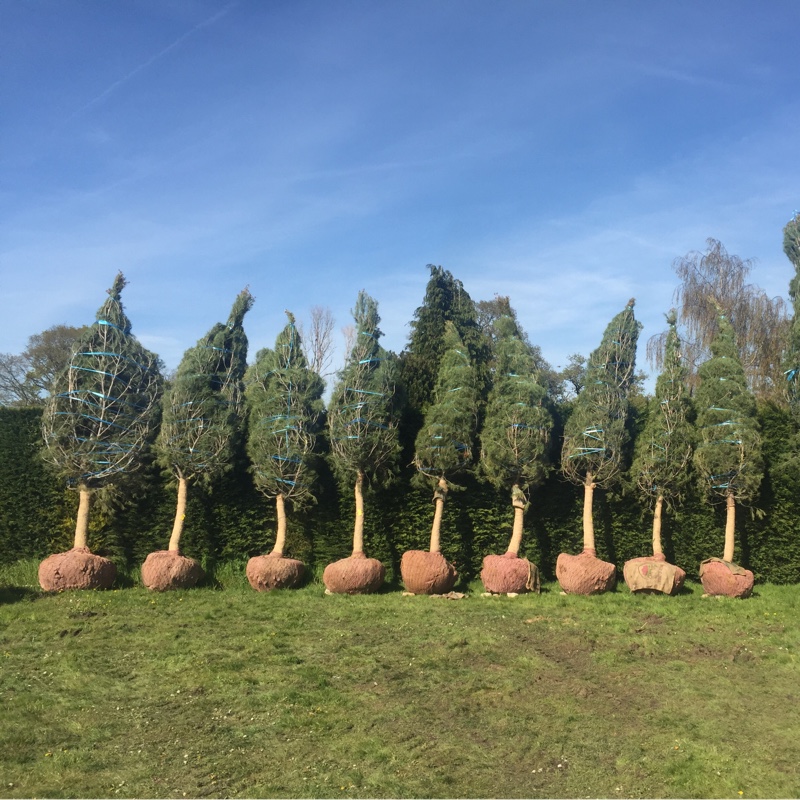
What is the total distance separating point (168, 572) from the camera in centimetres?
967

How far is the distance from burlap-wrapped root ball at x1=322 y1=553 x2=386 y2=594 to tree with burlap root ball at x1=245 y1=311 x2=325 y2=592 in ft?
2.06

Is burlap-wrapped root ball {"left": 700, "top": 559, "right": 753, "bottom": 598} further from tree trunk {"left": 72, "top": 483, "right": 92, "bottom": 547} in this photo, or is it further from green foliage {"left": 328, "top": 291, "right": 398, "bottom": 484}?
tree trunk {"left": 72, "top": 483, "right": 92, "bottom": 547}

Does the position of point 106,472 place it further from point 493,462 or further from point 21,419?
point 493,462

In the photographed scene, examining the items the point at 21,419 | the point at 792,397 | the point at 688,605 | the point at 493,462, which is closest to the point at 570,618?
the point at 688,605

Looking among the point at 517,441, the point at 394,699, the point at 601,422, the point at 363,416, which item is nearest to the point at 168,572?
the point at 363,416

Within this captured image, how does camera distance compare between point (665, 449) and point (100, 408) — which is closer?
point (100, 408)

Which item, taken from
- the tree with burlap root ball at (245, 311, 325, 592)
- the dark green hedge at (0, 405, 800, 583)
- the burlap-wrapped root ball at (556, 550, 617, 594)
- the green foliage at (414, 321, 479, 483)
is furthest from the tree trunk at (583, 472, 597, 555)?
the tree with burlap root ball at (245, 311, 325, 592)

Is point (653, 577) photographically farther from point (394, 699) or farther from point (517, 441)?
point (394, 699)

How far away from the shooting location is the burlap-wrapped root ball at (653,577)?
9.73m

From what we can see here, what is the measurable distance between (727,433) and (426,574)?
15.6 feet

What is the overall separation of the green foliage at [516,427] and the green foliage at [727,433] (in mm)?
2277

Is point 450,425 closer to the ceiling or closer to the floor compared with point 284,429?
closer to the ceiling

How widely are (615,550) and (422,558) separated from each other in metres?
3.28

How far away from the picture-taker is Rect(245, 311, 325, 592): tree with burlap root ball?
408 inches
